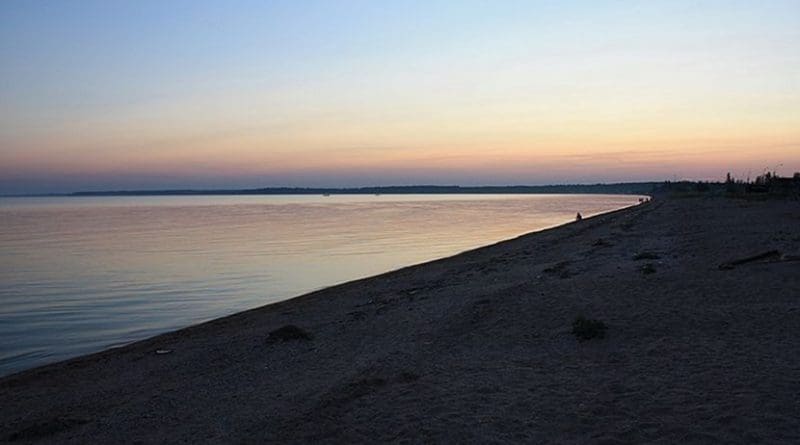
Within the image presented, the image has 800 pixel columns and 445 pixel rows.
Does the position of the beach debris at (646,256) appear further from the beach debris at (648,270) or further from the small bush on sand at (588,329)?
the small bush on sand at (588,329)

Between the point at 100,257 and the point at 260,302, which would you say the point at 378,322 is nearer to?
the point at 260,302

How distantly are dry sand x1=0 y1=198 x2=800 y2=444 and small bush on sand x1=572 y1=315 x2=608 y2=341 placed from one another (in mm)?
153

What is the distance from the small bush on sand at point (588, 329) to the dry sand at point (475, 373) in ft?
0.50

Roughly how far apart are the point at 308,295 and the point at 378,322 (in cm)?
738

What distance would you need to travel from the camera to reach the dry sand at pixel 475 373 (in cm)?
665

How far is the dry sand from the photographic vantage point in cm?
665

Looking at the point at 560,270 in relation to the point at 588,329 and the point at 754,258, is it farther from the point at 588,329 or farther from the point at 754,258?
the point at 588,329

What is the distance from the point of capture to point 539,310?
12.1 m

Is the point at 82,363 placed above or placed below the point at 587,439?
below

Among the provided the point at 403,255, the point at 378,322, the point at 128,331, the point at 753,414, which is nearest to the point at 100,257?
the point at 403,255

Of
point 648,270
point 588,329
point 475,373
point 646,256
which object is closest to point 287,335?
point 475,373

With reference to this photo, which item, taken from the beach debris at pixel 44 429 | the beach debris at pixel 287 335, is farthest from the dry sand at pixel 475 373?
the beach debris at pixel 287 335

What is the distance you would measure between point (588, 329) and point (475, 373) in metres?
2.24

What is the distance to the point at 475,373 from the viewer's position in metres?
8.59
